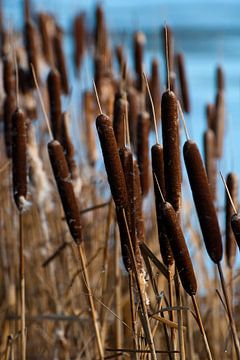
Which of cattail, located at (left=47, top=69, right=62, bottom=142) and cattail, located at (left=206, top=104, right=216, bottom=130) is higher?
cattail, located at (left=206, top=104, right=216, bottom=130)

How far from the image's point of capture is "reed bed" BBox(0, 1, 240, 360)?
53.9 inches

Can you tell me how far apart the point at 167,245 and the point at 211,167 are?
0.98 meters

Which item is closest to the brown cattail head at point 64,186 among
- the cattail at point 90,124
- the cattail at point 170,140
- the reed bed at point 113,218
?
the reed bed at point 113,218

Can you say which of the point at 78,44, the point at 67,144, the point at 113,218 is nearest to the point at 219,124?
the point at 113,218

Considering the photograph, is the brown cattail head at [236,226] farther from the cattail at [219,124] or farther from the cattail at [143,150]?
the cattail at [219,124]

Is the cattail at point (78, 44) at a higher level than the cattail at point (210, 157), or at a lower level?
higher

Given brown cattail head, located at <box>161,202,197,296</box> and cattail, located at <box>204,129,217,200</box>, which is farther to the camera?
cattail, located at <box>204,129,217,200</box>

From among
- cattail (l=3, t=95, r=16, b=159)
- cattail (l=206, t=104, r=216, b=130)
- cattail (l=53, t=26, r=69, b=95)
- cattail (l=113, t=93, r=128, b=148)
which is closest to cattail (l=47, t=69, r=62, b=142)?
cattail (l=3, t=95, r=16, b=159)

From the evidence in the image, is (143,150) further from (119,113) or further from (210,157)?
(210,157)

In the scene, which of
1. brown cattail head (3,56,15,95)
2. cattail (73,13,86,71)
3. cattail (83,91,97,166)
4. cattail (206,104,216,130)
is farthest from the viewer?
cattail (73,13,86,71)

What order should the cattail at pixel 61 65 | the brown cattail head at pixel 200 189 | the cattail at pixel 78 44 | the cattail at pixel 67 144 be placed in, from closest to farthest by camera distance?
the brown cattail head at pixel 200 189
the cattail at pixel 67 144
the cattail at pixel 61 65
the cattail at pixel 78 44

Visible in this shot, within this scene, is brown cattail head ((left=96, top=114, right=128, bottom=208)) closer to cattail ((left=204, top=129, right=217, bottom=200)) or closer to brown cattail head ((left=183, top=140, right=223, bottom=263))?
brown cattail head ((left=183, top=140, right=223, bottom=263))

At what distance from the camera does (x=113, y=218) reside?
8.91ft

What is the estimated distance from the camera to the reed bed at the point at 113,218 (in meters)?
1.37
